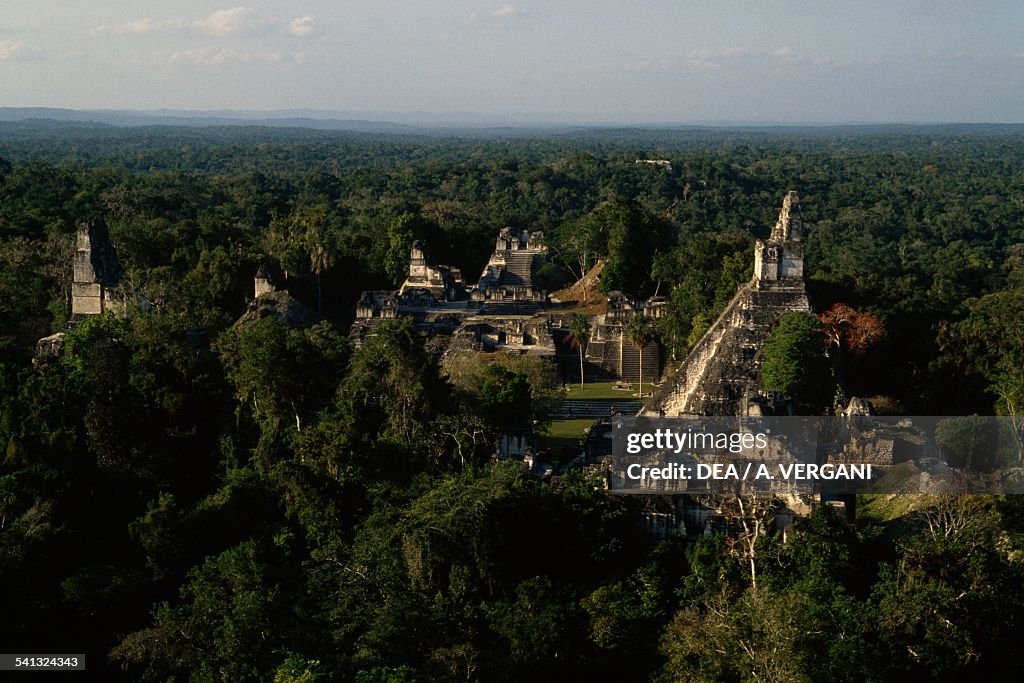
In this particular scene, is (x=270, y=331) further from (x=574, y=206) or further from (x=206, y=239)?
(x=574, y=206)

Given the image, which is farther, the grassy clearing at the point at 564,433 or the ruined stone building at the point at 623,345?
the ruined stone building at the point at 623,345

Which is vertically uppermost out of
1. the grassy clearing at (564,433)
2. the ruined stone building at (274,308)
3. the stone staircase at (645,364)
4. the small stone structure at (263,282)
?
the small stone structure at (263,282)

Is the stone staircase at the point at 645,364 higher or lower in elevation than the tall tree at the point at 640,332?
lower

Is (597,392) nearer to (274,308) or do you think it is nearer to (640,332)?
(640,332)

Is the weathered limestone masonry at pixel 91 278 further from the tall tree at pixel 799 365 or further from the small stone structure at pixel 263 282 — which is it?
the tall tree at pixel 799 365

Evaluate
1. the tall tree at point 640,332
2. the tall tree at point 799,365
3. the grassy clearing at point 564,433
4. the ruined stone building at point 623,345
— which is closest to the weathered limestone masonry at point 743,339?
the tall tree at point 799,365

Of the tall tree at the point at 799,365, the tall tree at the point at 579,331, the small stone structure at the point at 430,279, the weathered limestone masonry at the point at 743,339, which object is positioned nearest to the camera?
the tall tree at the point at 799,365

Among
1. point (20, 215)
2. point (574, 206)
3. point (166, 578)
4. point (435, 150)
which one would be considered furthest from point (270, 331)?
point (435, 150)
